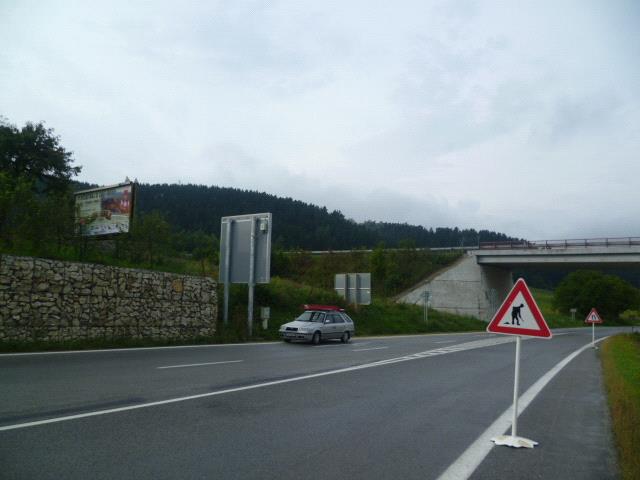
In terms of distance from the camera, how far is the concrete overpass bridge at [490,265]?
155 ft

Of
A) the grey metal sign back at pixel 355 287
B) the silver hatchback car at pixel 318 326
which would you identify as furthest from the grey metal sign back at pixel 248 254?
the grey metal sign back at pixel 355 287

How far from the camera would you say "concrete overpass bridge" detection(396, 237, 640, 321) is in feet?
155

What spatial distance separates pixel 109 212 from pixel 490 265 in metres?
42.8

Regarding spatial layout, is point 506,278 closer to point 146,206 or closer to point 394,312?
point 394,312

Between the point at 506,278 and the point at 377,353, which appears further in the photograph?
the point at 506,278

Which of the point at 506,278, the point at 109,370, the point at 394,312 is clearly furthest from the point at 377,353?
the point at 506,278

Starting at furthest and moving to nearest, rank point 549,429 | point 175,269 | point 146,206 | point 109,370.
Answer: point 146,206
point 175,269
point 109,370
point 549,429

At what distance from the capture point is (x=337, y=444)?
5.72 metres

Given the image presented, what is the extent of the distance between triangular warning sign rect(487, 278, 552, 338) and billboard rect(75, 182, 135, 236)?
57.8 ft

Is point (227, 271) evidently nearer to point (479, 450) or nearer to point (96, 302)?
point (96, 302)

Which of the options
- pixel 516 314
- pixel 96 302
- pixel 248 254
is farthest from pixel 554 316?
pixel 516 314

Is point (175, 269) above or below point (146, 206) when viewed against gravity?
below

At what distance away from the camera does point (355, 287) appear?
33.9 meters

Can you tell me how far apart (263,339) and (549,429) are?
16847mm
